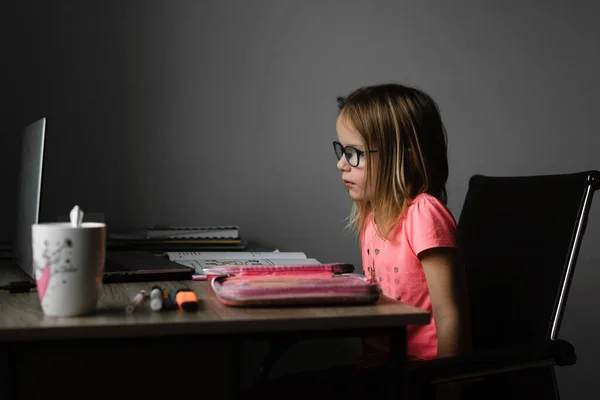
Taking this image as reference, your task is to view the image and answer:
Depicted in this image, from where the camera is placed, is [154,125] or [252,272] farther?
[154,125]

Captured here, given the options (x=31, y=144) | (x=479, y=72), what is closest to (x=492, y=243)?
(x=31, y=144)

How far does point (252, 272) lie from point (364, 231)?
483 millimetres

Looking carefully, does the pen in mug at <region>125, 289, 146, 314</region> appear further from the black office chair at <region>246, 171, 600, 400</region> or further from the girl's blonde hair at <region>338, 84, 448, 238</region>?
the girl's blonde hair at <region>338, 84, 448, 238</region>

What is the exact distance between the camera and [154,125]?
1.94m

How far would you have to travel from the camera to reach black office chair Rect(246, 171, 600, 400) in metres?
0.97

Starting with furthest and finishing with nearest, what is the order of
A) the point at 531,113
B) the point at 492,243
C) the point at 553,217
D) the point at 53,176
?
the point at 531,113 → the point at 53,176 → the point at 492,243 → the point at 553,217

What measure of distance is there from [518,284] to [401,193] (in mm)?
254

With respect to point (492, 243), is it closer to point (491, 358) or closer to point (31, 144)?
point (491, 358)

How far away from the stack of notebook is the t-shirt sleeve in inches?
24.8

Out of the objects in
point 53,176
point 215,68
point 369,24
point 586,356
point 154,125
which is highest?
point 369,24

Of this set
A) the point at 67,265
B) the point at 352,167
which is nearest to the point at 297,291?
the point at 67,265

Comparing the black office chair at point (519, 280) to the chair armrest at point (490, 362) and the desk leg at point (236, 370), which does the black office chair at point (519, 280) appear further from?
the desk leg at point (236, 370)

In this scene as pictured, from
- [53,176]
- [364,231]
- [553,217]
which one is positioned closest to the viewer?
[553,217]

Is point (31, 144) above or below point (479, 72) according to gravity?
below
